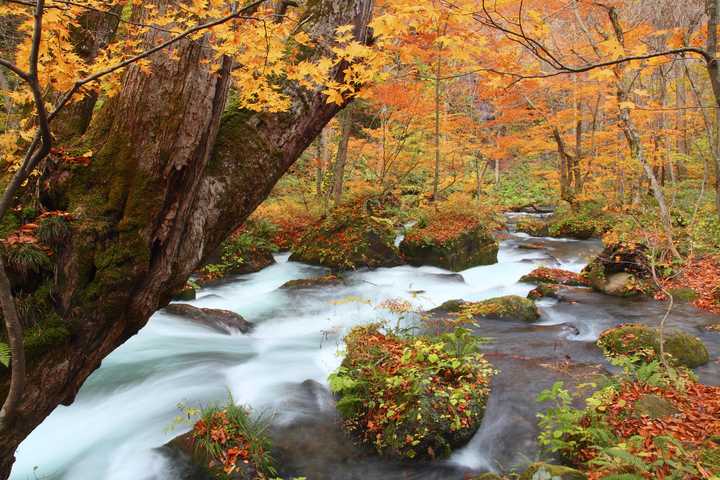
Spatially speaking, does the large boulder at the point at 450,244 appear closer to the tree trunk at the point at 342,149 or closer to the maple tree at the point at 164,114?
the tree trunk at the point at 342,149

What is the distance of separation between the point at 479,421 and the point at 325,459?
177 centimetres

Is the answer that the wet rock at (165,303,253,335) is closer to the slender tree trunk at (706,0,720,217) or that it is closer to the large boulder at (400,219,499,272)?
the large boulder at (400,219,499,272)

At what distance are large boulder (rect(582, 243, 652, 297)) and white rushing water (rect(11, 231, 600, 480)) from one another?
64.6 inches

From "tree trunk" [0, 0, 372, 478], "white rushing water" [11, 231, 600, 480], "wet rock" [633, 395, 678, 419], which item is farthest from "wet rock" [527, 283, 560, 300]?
"tree trunk" [0, 0, 372, 478]

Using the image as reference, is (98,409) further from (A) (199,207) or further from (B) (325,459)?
(A) (199,207)

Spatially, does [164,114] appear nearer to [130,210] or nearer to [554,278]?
[130,210]

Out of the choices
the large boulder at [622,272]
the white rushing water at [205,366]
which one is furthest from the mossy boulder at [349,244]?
the large boulder at [622,272]

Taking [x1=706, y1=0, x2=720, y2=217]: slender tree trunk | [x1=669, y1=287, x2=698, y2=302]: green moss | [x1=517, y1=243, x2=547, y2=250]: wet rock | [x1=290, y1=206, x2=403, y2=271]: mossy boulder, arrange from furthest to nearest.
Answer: [x1=517, y1=243, x2=547, y2=250]: wet rock < [x1=290, y1=206, x2=403, y2=271]: mossy boulder < [x1=669, y1=287, x2=698, y2=302]: green moss < [x1=706, y1=0, x2=720, y2=217]: slender tree trunk

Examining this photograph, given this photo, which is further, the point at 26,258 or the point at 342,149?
the point at 342,149

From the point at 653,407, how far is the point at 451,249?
27.1 feet

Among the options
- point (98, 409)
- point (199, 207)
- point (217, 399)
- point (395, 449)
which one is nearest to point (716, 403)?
point (395, 449)

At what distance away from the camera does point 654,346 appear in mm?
6059

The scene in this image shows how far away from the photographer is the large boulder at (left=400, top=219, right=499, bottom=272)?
488 inches

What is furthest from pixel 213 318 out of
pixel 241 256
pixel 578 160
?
pixel 578 160
